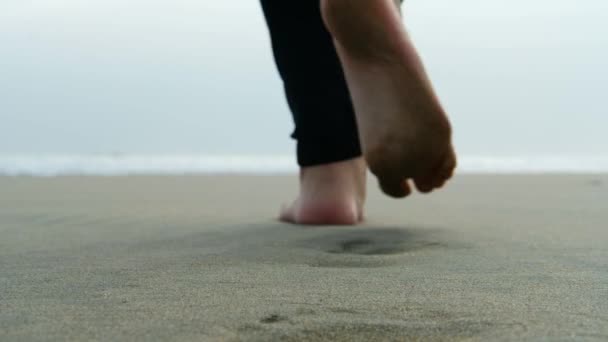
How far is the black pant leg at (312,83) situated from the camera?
1599 mm

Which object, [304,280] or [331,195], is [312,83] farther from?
[304,280]

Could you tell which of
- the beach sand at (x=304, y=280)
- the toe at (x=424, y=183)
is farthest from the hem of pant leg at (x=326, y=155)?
the toe at (x=424, y=183)

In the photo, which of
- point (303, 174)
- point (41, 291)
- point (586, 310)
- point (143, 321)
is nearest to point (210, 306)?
point (143, 321)

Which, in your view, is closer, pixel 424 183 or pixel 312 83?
pixel 424 183

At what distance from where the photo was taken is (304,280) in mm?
822

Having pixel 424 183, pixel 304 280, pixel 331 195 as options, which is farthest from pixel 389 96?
pixel 331 195

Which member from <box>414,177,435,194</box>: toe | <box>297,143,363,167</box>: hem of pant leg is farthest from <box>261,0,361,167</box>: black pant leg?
<box>414,177,435,194</box>: toe

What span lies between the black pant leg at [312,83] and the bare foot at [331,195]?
0.08 ft

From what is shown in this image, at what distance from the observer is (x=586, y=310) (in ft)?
2.18

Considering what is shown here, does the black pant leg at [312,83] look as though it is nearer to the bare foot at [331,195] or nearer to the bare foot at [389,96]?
the bare foot at [331,195]

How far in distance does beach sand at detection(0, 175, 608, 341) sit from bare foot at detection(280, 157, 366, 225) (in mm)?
64

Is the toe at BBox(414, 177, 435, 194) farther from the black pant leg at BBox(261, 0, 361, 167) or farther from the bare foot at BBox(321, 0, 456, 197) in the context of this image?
the black pant leg at BBox(261, 0, 361, 167)

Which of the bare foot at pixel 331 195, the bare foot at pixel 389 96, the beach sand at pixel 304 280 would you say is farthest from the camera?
the bare foot at pixel 331 195

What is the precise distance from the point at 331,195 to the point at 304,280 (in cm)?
73
